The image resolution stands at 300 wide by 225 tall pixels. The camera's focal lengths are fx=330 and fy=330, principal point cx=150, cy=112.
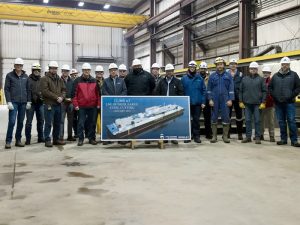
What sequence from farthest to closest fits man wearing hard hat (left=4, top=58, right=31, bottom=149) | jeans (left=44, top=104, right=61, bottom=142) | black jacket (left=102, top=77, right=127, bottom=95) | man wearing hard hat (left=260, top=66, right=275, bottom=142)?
man wearing hard hat (left=260, top=66, right=275, bottom=142)
black jacket (left=102, top=77, right=127, bottom=95)
jeans (left=44, top=104, right=61, bottom=142)
man wearing hard hat (left=4, top=58, right=31, bottom=149)

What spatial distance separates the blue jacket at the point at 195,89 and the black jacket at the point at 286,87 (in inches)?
59.8

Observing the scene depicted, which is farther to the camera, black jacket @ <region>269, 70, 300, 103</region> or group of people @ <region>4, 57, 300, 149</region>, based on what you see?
black jacket @ <region>269, 70, 300, 103</region>

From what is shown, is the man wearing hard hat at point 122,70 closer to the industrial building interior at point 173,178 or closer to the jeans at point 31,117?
the industrial building interior at point 173,178

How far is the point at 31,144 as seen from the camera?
7.05m

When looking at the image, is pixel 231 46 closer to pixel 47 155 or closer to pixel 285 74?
pixel 285 74

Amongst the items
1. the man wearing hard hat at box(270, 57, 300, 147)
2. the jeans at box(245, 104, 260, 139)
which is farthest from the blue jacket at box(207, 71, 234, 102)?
the man wearing hard hat at box(270, 57, 300, 147)

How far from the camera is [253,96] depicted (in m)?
7.15

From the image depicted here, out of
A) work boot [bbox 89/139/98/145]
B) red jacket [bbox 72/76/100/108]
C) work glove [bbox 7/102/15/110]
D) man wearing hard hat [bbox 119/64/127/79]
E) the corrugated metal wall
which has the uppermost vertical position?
the corrugated metal wall

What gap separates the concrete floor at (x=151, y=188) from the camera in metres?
2.83

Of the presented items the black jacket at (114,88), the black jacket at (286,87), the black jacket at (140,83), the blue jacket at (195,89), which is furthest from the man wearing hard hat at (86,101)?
the black jacket at (286,87)

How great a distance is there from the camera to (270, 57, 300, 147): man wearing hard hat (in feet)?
22.3

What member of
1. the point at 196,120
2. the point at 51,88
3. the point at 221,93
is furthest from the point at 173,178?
the point at 51,88

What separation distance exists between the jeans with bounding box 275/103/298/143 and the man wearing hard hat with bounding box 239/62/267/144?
40 centimetres

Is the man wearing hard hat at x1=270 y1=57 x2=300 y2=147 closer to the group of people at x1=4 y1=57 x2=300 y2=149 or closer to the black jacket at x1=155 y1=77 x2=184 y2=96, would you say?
the group of people at x1=4 y1=57 x2=300 y2=149
